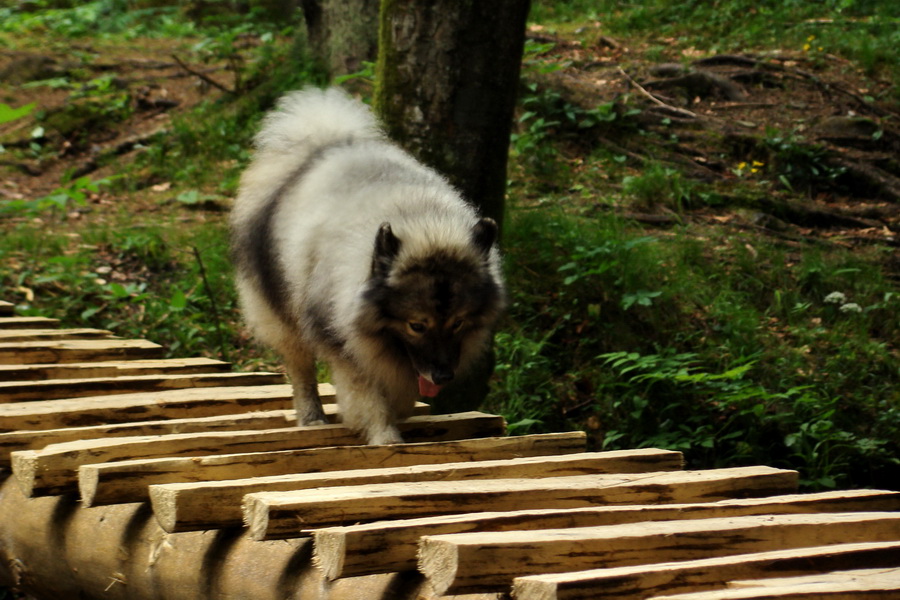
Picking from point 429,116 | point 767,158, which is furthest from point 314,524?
point 767,158

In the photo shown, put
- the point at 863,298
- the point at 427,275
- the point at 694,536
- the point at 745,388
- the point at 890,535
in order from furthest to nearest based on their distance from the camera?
1. the point at 863,298
2. the point at 745,388
3. the point at 427,275
4. the point at 890,535
5. the point at 694,536

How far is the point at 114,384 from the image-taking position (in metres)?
4.39

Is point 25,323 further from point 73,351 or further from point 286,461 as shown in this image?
point 286,461

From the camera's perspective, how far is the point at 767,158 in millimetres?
8336

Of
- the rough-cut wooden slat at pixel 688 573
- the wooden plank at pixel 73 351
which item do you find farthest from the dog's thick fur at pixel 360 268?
the rough-cut wooden slat at pixel 688 573

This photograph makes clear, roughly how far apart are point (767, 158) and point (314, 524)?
6838mm

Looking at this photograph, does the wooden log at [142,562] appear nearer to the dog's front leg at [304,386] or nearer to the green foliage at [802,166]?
the dog's front leg at [304,386]

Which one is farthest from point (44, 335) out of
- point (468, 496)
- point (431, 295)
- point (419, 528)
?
point (419, 528)

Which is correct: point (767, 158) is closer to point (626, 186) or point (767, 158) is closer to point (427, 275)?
point (626, 186)

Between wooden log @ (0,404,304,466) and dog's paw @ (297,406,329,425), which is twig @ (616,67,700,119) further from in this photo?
wooden log @ (0,404,304,466)

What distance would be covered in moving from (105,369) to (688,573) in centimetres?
342

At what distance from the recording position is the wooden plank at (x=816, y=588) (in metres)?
2.00

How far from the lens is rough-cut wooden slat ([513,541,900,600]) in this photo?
78.2 inches

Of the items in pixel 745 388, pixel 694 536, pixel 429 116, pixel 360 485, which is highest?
pixel 429 116
